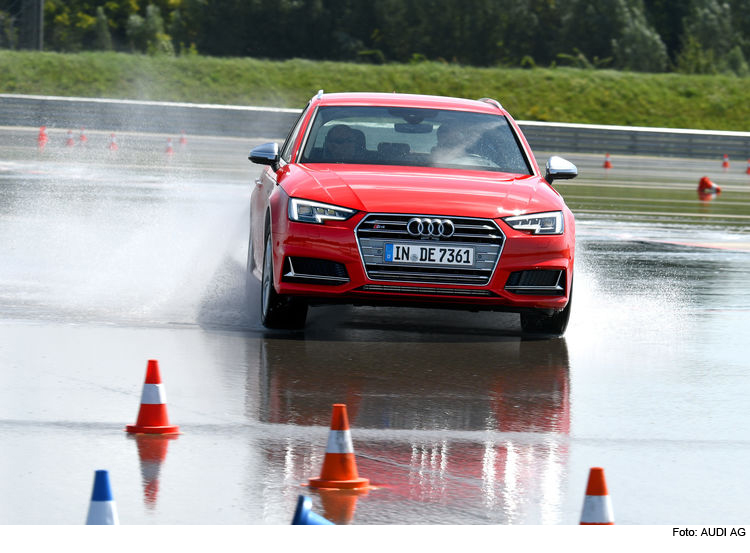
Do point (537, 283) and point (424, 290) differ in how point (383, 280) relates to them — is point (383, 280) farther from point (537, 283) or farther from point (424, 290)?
point (537, 283)

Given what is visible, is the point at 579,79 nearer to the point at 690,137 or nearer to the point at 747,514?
the point at 690,137

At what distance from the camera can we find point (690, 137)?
4397 cm

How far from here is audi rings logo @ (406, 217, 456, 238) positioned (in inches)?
387

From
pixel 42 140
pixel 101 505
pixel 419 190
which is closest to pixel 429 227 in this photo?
pixel 419 190

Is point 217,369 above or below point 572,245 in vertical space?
below

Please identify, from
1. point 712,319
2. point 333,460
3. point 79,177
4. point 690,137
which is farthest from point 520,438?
point 690,137

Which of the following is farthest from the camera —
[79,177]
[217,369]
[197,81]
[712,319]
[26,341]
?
[197,81]

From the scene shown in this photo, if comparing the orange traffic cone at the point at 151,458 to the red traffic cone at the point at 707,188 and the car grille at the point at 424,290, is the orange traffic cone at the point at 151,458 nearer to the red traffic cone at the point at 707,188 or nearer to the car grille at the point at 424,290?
the car grille at the point at 424,290

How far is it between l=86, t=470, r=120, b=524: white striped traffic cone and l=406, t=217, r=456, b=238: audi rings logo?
5.06 meters

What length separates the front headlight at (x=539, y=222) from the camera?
1002 centimetres

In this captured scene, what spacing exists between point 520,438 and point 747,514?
159cm

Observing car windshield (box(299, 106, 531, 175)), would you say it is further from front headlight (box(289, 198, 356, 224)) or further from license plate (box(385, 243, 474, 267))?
license plate (box(385, 243, 474, 267))

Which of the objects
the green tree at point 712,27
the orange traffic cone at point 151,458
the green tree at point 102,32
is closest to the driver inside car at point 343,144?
the orange traffic cone at point 151,458

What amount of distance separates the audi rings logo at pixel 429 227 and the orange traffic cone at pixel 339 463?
368cm
